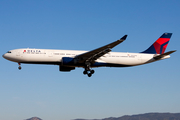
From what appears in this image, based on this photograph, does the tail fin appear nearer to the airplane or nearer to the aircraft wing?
the airplane

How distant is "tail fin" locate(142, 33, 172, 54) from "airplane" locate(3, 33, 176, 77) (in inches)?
96.6

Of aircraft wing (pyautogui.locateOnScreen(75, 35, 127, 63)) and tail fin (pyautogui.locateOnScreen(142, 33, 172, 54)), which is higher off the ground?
tail fin (pyautogui.locateOnScreen(142, 33, 172, 54))

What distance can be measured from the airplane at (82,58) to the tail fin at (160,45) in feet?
8.05

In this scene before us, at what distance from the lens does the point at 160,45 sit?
46.2 metres

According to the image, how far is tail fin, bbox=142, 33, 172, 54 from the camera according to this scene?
45178 millimetres

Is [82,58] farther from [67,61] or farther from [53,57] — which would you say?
[53,57]

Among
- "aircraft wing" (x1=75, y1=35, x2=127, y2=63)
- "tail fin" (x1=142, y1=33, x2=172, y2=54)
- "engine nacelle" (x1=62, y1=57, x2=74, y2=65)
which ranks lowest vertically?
"engine nacelle" (x1=62, y1=57, x2=74, y2=65)

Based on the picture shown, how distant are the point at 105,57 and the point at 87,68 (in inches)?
137

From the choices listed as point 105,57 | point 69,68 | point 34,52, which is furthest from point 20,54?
point 105,57

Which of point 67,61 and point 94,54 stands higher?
point 94,54

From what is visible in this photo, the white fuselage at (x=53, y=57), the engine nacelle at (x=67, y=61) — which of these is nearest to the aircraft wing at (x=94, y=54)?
the engine nacelle at (x=67, y=61)

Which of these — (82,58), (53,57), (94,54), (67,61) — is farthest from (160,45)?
(53,57)

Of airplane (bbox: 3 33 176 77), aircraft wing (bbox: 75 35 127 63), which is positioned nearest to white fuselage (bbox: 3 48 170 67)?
airplane (bbox: 3 33 176 77)

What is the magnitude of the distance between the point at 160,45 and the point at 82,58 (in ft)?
55.2
